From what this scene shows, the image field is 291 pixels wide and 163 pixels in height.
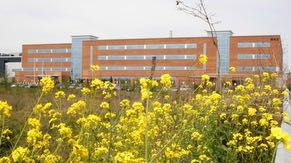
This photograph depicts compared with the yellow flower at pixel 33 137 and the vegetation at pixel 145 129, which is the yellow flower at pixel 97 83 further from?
the yellow flower at pixel 33 137

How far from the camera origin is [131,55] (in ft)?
223

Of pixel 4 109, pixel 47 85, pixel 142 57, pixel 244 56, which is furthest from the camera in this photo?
pixel 142 57

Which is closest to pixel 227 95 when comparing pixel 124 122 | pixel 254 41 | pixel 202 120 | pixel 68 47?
pixel 202 120

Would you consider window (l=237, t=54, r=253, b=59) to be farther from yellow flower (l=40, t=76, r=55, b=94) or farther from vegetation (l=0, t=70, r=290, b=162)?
yellow flower (l=40, t=76, r=55, b=94)

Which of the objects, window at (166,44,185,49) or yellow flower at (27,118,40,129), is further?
window at (166,44,185,49)

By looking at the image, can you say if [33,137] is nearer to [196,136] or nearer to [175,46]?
[196,136]

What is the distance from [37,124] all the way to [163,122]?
4.83 ft

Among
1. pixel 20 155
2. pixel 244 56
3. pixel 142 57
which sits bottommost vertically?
pixel 20 155

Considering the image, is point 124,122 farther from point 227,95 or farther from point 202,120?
point 227,95

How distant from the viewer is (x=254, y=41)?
200 feet

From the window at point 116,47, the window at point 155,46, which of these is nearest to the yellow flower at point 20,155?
the window at point 155,46

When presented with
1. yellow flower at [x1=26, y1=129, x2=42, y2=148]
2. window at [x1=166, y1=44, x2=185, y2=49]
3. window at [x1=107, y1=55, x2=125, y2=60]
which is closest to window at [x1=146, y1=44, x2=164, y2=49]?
window at [x1=166, y1=44, x2=185, y2=49]

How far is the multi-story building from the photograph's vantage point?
202 feet

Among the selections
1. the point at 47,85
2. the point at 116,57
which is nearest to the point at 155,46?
the point at 116,57
